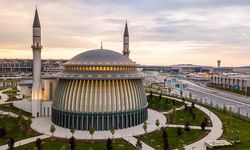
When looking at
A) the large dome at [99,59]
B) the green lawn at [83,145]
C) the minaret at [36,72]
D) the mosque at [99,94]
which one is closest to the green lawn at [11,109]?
the minaret at [36,72]

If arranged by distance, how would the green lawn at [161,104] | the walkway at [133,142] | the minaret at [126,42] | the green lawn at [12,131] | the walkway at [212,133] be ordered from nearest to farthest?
the walkway at [133,142] → the walkway at [212,133] → the green lawn at [12,131] → the green lawn at [161,104] → the minaret at [126,42]

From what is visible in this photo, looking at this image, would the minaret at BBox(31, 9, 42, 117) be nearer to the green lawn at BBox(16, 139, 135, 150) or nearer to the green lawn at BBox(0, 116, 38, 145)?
the green lawn at BBox(0, 116, 38, 145)

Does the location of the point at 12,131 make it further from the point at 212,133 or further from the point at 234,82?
the point at 234,82

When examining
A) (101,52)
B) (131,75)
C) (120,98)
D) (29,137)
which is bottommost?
(29,137)

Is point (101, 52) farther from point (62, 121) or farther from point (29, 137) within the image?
point (29, 137)

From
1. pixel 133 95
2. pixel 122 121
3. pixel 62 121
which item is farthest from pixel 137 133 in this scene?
→ pixel 62 121

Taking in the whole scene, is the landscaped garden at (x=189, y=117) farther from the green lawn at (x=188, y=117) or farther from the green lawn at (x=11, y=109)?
the green lawn at (x=11, y=109)

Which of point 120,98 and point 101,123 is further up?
point 120,98
